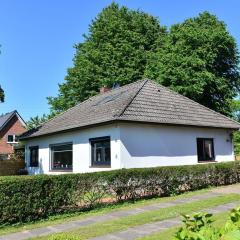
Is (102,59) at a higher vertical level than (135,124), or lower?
higher

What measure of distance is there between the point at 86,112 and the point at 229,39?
59.8ft

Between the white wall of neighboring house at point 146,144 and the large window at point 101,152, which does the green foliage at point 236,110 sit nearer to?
the white wall of neighboring house at point 146,144

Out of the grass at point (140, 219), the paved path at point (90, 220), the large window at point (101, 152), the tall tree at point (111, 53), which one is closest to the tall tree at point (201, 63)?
the tall tree at point (111, 53)

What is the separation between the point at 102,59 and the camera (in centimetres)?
3881

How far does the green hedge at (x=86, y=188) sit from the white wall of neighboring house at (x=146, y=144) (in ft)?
→ 9.71

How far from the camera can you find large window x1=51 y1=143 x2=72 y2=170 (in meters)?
22.1

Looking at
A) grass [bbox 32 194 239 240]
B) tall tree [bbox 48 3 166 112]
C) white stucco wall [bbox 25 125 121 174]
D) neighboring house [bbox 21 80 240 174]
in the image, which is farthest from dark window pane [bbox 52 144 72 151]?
tall tree [bbox 48 3 166 112]

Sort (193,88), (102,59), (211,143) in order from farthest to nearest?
(102,59), (193,88), (211,143)

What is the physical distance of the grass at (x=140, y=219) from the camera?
864cm

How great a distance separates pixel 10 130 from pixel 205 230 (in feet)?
165

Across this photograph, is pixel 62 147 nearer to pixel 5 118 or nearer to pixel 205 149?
pixel 205 149

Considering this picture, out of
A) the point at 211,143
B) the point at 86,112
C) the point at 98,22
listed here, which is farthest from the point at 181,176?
the point at 98,22

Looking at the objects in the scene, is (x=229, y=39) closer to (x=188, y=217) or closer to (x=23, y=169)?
(x=23, y=169)

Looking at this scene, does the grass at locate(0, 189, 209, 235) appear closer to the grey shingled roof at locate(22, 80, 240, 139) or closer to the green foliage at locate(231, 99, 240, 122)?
the grey shingled roof at locate(22, 80, 240, 139)
